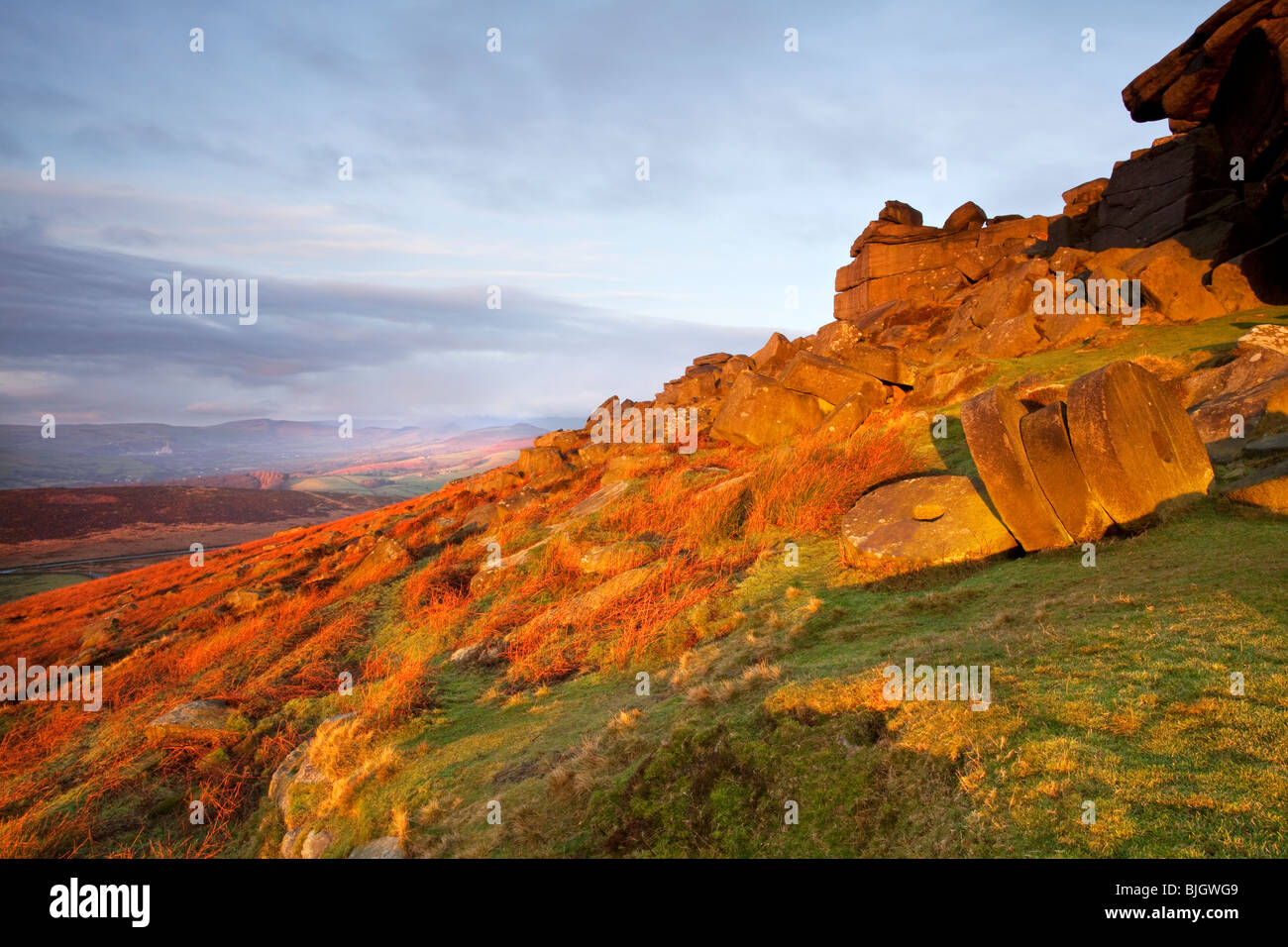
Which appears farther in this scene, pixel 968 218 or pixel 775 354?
pixel 968 218

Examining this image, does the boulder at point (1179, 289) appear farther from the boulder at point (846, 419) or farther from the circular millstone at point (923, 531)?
the circular millstone at point (923, 531)

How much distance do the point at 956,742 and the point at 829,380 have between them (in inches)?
552

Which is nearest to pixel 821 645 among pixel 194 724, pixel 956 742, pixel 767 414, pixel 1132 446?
pixel 956 742

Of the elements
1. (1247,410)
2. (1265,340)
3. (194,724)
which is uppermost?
(1265,340)

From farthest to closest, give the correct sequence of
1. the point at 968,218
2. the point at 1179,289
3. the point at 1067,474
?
the point at 968,218
the point at 1179,289
the point at 1067,474

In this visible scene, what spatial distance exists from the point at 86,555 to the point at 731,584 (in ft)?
216

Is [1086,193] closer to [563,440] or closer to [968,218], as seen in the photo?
[968,218]

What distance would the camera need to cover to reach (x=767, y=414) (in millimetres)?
16844

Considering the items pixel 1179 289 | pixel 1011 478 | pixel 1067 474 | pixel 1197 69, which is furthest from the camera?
pixel 1197 69

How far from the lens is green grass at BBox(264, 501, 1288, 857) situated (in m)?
2.78

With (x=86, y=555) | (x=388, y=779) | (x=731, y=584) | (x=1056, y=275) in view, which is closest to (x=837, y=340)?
Result: (x=1056, y=275)

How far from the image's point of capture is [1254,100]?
57.2 ft

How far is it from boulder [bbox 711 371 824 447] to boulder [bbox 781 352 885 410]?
0.27 m

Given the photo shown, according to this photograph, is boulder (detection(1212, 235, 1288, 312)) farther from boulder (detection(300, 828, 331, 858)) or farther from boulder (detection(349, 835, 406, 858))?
boulder (detection(300, 828, 331, 858))
